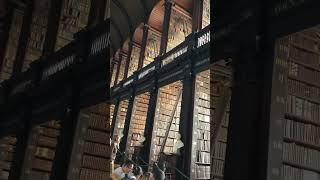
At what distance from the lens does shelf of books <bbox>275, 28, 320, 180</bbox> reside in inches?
93.4

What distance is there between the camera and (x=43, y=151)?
3721 mm

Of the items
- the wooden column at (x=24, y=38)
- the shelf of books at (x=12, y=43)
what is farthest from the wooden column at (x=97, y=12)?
the shelf of books at (x=12, y=43)

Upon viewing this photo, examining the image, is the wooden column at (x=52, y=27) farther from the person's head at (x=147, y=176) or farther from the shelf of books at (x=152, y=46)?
Answer: the person's head at (x=147, y=176)

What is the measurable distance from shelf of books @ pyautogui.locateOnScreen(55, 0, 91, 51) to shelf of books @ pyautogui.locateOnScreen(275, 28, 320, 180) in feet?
6.04

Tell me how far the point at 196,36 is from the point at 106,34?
3.32 ft

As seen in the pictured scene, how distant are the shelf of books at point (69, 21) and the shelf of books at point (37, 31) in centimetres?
53

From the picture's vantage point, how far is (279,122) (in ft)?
7.58

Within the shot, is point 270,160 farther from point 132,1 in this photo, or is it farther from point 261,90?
point 132,1

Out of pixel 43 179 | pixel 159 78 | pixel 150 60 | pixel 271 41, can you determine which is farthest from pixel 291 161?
pixel 43 179

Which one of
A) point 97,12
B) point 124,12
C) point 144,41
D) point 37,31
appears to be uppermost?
point 37,31

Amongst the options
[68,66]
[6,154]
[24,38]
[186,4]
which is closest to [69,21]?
[24,38]

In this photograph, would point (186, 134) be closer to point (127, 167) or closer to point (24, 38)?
point (127, 167)

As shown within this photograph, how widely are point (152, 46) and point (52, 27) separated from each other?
8.17 feet

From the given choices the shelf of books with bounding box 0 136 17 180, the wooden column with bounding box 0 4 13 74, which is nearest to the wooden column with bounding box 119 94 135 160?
the shelf of books with bounding box 0 136 17 180
